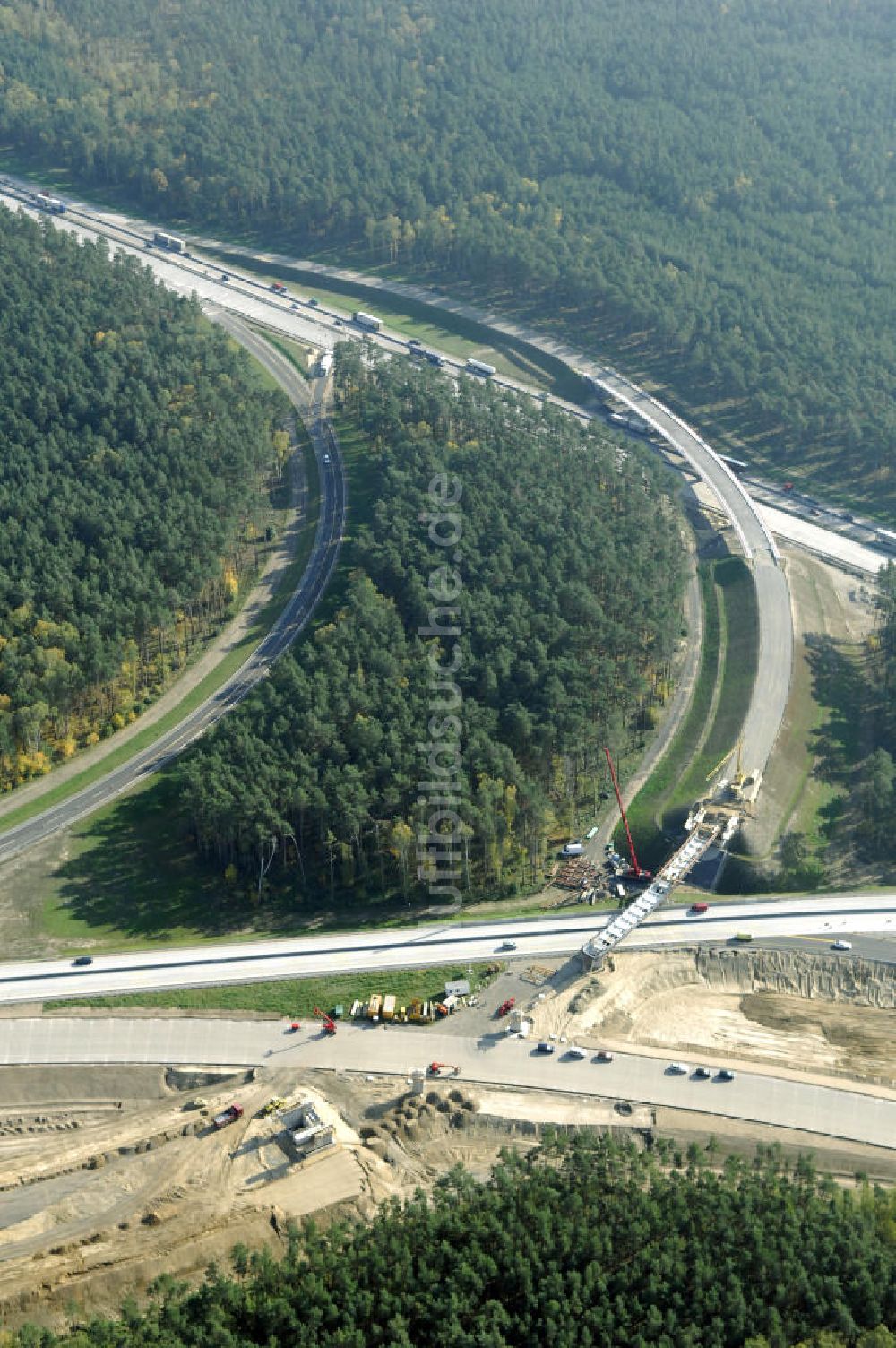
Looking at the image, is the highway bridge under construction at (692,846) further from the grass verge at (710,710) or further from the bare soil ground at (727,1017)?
the grass verge at (710,710)

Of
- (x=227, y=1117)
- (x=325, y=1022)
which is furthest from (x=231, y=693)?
(x=227, y=1117)

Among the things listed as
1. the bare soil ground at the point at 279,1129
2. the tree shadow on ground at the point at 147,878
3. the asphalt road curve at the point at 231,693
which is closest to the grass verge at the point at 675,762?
the bare soil ground at the point at 279,1129

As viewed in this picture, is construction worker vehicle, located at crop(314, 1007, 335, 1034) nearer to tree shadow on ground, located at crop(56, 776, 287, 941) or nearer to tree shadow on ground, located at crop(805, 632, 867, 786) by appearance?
tree shadow on ground, located at crop(56, 776, 287, 941)

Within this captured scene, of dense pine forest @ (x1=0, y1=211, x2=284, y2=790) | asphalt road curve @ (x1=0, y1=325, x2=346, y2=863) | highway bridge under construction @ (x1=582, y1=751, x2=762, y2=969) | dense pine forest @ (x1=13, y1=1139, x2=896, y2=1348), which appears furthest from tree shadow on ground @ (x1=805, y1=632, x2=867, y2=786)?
dense pine forest @ (x1=0, y1=211, x2=284, y2=790)

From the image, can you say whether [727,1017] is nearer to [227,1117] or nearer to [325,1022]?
[325,1022]

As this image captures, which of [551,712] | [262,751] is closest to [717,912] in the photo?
[551,712]

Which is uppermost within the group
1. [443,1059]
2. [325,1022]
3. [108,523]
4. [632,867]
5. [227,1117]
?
[108,523]
